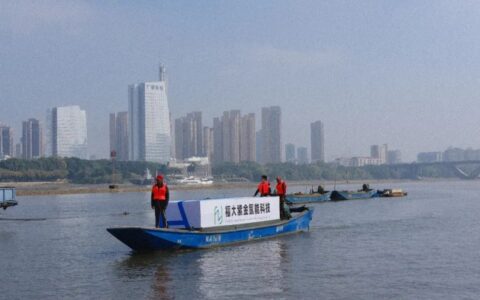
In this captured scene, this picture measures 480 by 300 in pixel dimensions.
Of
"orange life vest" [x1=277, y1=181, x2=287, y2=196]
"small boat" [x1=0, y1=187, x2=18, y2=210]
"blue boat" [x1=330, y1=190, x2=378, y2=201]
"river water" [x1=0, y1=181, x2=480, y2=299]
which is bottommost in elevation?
"river water" [x1=0, y1=181, x2=480, y2=299]

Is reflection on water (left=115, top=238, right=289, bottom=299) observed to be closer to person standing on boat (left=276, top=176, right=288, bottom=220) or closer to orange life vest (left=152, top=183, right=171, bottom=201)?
orange life vest (left=152, top=183, right=171, bottom=201)

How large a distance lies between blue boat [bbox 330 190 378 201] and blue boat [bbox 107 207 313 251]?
170ft

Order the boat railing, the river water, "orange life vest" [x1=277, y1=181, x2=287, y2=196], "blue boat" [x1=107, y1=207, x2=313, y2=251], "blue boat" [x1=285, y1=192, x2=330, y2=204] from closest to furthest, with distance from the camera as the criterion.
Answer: the river water
"blue boat" [x1=107, y1=207, x2=313, y2=251]
"orange life vest" [x1=277, y1=181, x2=287, y2=196]
the boat railing
"blue boat" [x1=285, y1=192, x2=330, y2=204]

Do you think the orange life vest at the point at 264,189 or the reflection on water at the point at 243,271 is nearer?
the reflection on water at the point at 243,271

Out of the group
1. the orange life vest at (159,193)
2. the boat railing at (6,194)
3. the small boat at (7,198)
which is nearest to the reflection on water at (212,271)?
the orange life vest at (159,193)

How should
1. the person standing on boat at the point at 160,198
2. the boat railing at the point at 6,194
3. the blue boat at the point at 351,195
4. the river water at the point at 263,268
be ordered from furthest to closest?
the blue boat at the point at 351,195
the boat railing at the point at 6,194
the person standing on boat at the point at 160,198
the river water at the point at 263,268

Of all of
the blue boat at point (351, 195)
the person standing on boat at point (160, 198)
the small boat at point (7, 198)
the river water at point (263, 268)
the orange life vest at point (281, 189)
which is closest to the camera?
the river water at point (263, 268)

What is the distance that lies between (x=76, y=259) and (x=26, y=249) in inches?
213

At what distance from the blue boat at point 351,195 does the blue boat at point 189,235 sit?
51.8 metres

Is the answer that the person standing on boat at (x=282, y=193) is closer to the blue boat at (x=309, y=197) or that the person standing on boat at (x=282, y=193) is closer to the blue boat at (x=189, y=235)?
the blue boat at (x=189, y=235)

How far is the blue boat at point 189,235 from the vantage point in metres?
26.5

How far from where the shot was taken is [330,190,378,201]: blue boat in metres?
84.9

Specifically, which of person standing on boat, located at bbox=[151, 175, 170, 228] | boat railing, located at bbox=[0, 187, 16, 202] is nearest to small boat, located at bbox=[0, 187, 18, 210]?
boat railing, located at bbox=[0, 187, 16, 202]

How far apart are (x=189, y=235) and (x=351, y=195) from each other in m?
62.1
